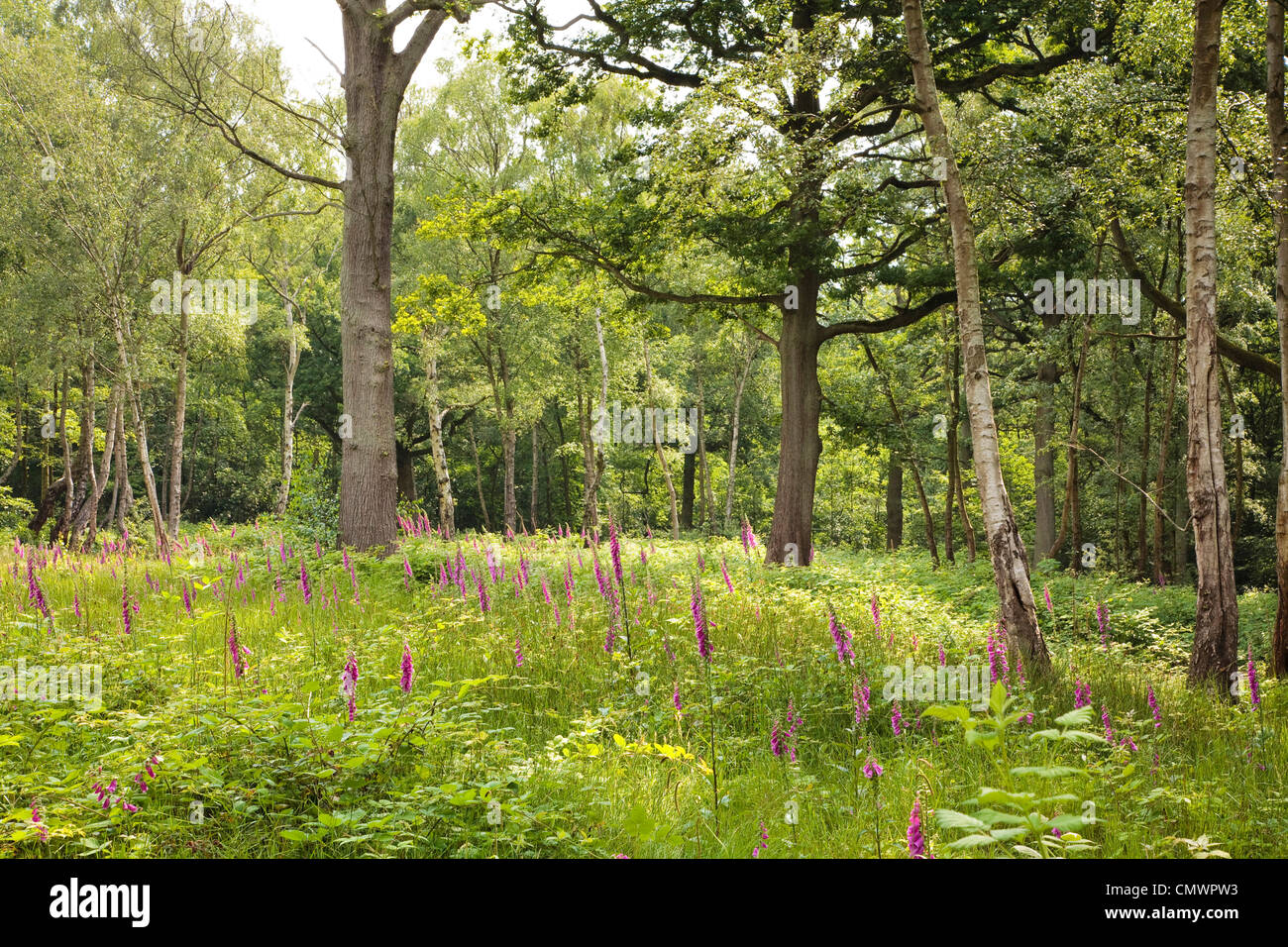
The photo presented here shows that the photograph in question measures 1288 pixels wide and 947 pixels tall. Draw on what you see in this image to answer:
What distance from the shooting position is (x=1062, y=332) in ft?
52.3

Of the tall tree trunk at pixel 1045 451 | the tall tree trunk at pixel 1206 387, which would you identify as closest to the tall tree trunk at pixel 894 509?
the tall tree trunk at pixel 1045 451

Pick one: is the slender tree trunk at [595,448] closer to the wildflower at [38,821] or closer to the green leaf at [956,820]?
the wildflower at [38,821]

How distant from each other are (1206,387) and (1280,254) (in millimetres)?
1880

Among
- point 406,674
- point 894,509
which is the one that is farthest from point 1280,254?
point 894,509

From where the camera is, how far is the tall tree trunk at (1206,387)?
280 inches

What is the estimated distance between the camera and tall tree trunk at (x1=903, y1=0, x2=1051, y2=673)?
22.1ft

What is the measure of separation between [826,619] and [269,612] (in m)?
5.40

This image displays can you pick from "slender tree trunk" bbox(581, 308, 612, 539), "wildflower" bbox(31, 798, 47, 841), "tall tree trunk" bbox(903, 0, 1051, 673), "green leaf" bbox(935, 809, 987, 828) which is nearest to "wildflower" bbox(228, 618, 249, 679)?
"wildflower" bbox(31, 798, 47, 841)

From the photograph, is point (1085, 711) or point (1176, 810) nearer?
point (1085, 711)

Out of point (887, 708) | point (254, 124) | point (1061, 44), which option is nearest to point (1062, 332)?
point (1061, 44)

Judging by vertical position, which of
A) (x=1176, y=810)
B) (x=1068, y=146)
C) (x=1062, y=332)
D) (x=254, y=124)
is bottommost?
(x=1176, y=810)

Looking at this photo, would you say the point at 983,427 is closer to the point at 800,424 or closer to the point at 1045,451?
the point at 800,424

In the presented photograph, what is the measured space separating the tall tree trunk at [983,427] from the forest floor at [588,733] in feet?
1.75
